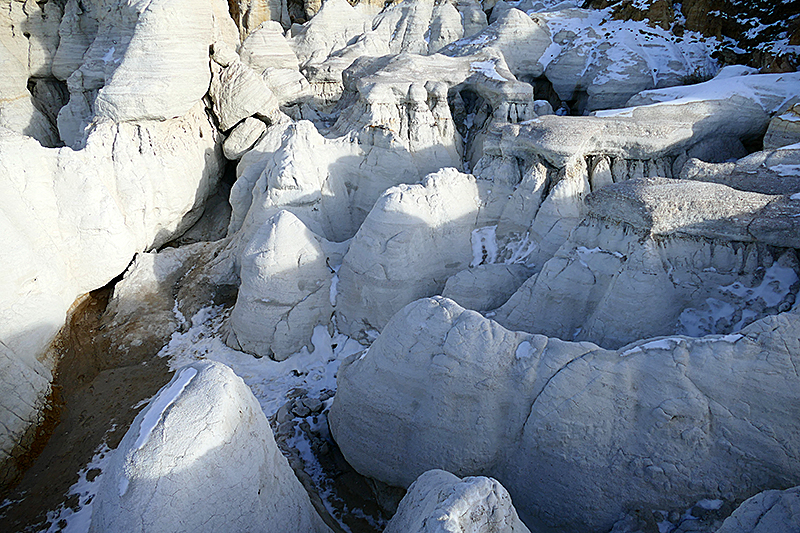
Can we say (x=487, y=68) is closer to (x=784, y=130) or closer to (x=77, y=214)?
(x=784, y=130)

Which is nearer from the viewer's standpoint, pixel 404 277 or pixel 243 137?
pixel 404 277

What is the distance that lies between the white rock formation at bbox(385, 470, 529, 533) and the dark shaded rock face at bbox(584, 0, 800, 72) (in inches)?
508

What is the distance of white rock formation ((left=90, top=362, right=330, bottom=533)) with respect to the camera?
335cm

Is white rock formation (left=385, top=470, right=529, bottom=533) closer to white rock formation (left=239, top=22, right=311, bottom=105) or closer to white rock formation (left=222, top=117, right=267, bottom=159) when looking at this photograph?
white rock formation (left=222, top=117, right=267, bottom=159)

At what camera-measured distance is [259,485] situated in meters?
3.99

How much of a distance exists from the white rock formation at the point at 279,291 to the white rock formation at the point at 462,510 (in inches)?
199

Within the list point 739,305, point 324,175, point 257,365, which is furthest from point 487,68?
point 257,365

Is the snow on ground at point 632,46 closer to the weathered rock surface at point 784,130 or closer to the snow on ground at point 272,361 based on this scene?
the weathered rock surface at point 784,130

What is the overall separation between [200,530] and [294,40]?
1749cm

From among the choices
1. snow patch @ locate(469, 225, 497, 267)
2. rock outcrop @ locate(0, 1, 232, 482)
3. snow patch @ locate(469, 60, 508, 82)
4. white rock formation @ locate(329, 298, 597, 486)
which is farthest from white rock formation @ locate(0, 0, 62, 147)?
white rock formation @ locate(329, 298, 597, 486)

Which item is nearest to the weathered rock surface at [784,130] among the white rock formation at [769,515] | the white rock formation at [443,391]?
the white rock formation at [443,391]

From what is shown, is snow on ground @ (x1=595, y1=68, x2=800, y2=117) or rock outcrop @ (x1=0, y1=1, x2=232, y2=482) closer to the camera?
rock outcrop @ (x1=0, y1=1, x2=232, y2=482)

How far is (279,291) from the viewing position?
8.20 meters

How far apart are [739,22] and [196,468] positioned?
1746 centimetres
